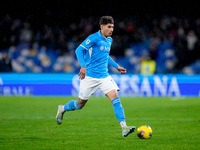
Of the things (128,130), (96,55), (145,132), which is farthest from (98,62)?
(145,132)

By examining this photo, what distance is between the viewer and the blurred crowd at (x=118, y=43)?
75.6 feet

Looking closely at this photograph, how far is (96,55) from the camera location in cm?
790

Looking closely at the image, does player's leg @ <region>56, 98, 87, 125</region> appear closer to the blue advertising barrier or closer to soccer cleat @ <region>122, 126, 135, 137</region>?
soccer cleat @ <region>122, 126, 135, 137</region>

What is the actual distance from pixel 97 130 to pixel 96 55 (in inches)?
71.9

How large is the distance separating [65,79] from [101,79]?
40.0 ft

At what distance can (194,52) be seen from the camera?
23688mm

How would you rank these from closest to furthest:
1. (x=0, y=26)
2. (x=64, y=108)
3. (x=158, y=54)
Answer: (x=64, y=108) → (x=158, y=54) → (x=0, y=26)

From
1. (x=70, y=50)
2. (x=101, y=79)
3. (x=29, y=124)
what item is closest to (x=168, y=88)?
(x=70, y=50)

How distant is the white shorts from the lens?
7909mm

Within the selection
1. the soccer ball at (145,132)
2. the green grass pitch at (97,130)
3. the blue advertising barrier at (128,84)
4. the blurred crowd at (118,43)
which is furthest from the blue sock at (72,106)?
the blurred crowd at (118,43)

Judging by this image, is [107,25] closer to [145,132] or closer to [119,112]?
[119,112]

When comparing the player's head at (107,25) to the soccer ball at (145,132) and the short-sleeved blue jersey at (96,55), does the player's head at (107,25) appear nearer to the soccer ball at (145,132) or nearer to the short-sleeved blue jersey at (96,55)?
the short-sleeved blue jersey at (96,55)

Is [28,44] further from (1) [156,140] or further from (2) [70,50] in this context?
(1) [156,140]

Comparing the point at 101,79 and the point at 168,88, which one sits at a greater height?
the point at 101,79
